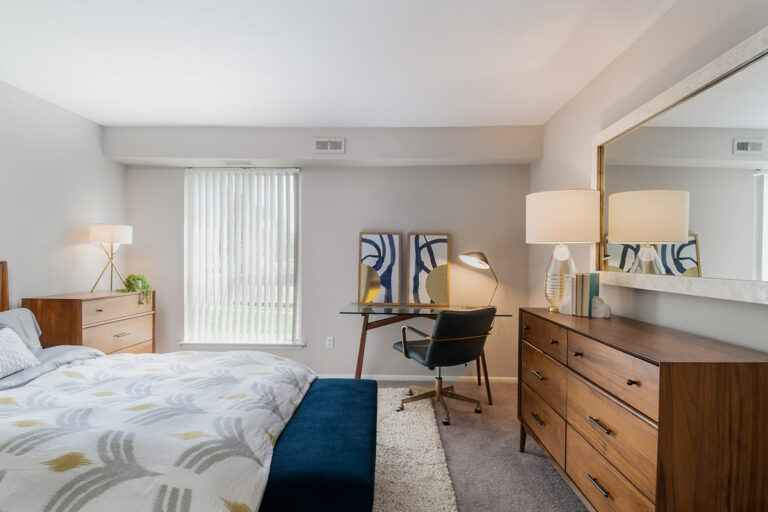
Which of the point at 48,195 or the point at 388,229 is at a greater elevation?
the point at 48,195

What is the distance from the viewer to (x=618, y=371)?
140 centimetres

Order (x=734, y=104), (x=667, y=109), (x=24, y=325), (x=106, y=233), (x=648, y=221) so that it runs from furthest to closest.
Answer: (x=106, y=233) → (x=24, y=325) → (x=648, y=221) → (x=667, y=109) → (x=734, y=104)

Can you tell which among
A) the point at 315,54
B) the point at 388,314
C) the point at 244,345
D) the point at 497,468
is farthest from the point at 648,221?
the point at 244,345

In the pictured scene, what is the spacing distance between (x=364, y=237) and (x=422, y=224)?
23.7 inches


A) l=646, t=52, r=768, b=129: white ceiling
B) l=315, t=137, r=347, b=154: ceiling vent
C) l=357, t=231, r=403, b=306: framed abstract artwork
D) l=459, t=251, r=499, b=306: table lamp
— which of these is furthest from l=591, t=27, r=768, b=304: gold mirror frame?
l=315, t=137, r=347, b=154: ceiling vent

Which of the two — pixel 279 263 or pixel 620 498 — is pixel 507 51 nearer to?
pixel 620 498

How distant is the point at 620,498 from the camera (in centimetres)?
137

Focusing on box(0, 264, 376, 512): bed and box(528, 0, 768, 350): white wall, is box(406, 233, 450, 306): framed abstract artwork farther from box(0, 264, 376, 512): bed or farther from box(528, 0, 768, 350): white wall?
box(0, 264, 376, 512): bed

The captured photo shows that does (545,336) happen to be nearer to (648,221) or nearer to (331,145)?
(648,221)

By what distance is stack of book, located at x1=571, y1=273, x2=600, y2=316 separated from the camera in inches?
83.3

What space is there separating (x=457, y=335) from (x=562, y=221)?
3.53ft

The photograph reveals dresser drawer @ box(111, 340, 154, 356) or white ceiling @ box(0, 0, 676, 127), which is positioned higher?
white ceiling @ box(0, 0, 676, 127)

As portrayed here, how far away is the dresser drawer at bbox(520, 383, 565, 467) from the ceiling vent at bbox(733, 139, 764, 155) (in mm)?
1348

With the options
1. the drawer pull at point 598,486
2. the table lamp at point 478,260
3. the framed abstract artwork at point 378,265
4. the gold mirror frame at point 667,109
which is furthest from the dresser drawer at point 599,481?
the framed abstract artwork at point 378,265
